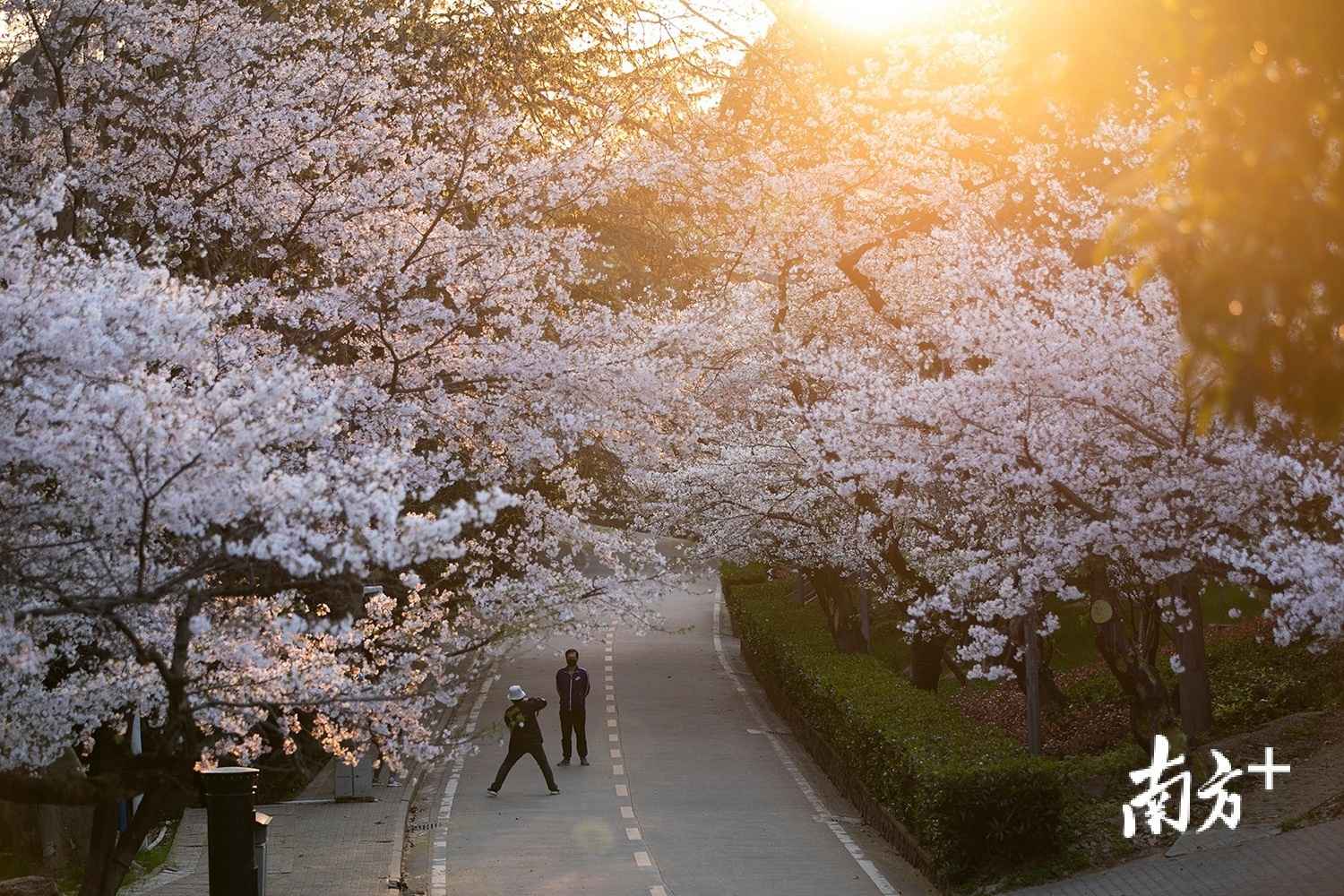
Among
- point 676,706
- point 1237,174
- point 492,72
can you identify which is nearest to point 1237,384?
point 1237,174

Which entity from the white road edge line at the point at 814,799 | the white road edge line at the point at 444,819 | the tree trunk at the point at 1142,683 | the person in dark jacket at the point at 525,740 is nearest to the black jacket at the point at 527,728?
the person in dark jacket at the point at 525,740

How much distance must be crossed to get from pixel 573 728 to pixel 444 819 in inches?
190

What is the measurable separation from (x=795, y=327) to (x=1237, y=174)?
780 inches

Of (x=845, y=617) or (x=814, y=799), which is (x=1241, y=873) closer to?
(x=814, y=799)

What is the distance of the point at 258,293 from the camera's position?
16484mm

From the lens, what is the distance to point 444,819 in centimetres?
2150

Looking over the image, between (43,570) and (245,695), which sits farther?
(245,695)

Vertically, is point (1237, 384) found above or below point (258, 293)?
below

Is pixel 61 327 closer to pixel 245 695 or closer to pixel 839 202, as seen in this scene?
pixel 245 695

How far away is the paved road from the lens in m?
17.2

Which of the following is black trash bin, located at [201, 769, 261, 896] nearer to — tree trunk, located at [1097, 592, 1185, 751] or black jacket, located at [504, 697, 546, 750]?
black jacket, located at [504, 697, 546, 750]

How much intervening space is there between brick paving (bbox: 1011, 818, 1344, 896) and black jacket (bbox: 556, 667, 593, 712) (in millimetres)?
10875

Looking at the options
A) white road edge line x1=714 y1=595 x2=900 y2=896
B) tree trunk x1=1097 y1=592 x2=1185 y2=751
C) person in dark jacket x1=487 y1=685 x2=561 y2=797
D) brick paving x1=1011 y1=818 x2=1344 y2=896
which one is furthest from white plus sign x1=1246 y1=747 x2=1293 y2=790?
person in dark jacket x1=487 y1=685 x2=561 y2=797

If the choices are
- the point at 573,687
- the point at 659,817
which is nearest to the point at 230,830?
the point at 659,817
